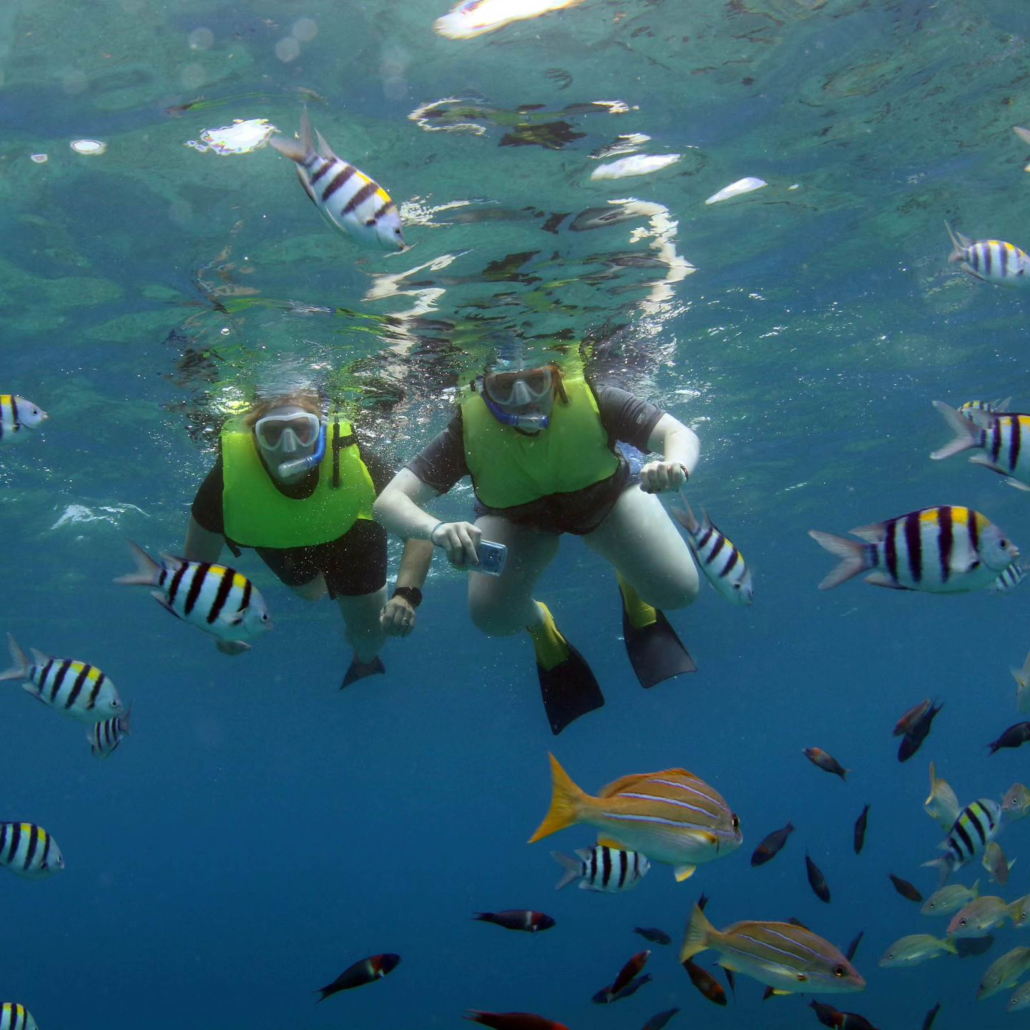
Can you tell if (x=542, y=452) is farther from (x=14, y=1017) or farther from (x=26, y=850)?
(x=14, y=1017)

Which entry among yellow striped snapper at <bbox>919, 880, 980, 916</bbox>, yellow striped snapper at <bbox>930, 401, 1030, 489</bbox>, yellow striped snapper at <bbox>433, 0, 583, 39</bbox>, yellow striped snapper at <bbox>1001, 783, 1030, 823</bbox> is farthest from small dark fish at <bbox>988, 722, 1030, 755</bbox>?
yellow striped snapper at <bbox>433, 0, 583, 39</bbox>

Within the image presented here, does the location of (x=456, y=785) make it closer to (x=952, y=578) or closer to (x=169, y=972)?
(x=169, y=972)

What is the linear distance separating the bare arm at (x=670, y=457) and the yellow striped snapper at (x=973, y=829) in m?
3.68

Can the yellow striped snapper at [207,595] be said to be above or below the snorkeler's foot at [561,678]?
above

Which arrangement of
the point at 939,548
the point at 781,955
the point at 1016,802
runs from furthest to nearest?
the point at 1016,802 → the point at 781,955 → the point at 939,548

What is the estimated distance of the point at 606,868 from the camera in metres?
6.29

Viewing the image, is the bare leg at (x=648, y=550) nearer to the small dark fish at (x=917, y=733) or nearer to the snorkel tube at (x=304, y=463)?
the small dark fish at (x=917, y=733)

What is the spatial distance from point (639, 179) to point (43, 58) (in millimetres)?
6203

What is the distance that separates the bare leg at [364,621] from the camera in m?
9.80

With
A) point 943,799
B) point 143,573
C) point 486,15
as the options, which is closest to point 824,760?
point 943,799

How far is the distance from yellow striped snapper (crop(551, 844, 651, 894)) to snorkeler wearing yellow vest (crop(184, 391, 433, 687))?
9.61 ft

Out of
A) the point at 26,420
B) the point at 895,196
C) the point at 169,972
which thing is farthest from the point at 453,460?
the point at 169,972

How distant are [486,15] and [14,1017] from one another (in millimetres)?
9308

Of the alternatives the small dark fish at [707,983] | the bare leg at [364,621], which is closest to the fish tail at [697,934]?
the small dark fish at [707,983]
